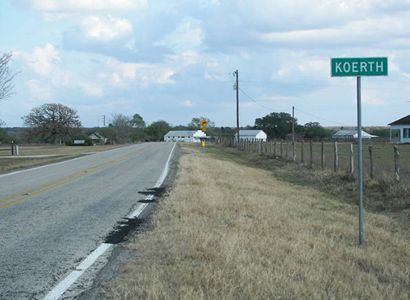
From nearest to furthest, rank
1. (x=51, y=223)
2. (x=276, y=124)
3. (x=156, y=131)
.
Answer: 1. (x=51, y=223)
2. (x=276, y=124)
3. (x=156, y=131)

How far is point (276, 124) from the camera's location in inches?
5901

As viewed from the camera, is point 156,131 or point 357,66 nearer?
point 357,66

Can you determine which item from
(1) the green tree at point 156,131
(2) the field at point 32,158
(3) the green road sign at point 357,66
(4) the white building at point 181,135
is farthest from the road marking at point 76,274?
(1) the green tree at point 156,131

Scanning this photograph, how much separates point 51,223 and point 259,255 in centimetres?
459

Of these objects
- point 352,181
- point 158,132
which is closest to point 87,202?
point 352,181

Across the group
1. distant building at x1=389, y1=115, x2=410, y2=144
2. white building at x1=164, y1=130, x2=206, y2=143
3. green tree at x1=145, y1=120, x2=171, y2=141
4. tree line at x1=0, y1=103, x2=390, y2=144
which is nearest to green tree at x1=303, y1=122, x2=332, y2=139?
tree line at x1=0, y1=103, x2=390, y2=144

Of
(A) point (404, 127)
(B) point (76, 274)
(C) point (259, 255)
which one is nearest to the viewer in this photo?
(B) point (76, 274)

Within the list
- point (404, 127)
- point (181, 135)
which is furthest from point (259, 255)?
point (181, 135)

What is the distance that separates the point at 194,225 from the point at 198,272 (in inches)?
115

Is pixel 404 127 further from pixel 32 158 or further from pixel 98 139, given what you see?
pixel 98 139

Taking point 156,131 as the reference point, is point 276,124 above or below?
above

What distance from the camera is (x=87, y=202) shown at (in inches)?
500

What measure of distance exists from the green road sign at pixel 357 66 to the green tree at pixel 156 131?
166035mm

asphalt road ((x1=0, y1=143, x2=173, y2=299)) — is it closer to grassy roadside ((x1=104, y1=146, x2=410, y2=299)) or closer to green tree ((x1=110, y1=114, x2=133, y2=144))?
grassy roadside ((x1=104, y1=146, x2=410, y2=299))
